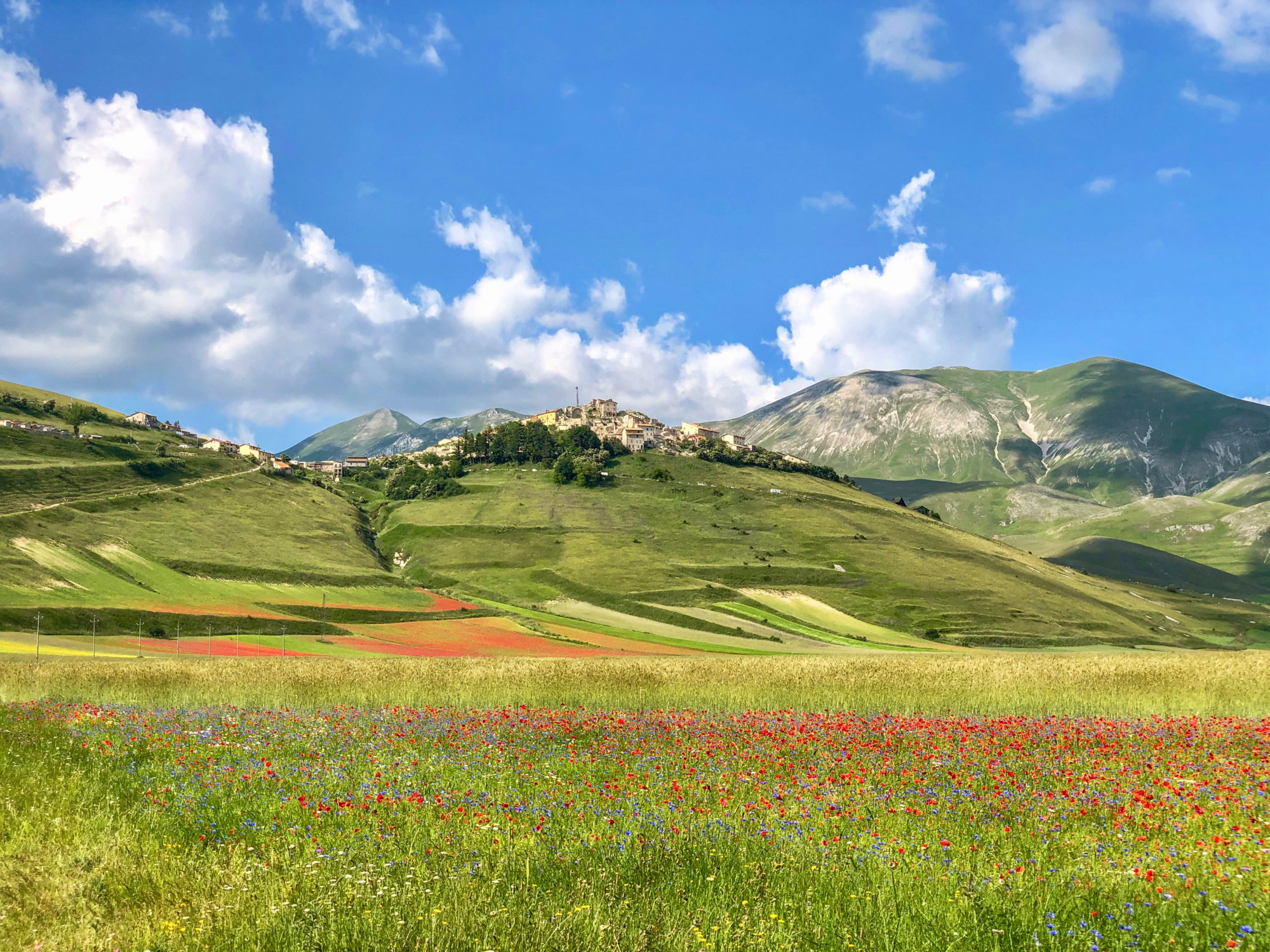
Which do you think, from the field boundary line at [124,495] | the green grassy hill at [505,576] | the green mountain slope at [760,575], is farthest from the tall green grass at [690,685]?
the field boundary line at [124,495]

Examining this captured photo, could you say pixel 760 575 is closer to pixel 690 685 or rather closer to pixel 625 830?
pixel 690 685

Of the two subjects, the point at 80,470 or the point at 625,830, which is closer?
the point at 625,830

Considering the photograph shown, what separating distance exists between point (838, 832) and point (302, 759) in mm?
9476

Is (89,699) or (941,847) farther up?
(941,847)

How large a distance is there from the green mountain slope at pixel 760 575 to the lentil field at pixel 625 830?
350 feet

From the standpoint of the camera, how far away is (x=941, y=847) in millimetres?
10219

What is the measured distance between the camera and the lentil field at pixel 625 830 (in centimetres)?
755

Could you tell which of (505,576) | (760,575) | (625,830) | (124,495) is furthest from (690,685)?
(124,495)

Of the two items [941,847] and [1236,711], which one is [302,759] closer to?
[941,847]

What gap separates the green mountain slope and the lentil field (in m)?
107

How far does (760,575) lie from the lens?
155750 mm

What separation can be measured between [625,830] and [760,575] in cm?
14755

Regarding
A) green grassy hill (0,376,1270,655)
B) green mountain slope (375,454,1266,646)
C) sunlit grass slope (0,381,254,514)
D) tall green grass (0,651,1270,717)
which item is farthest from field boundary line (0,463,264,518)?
tall green grass (0,651,1270,717)

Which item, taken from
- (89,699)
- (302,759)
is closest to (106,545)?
(89,699)
